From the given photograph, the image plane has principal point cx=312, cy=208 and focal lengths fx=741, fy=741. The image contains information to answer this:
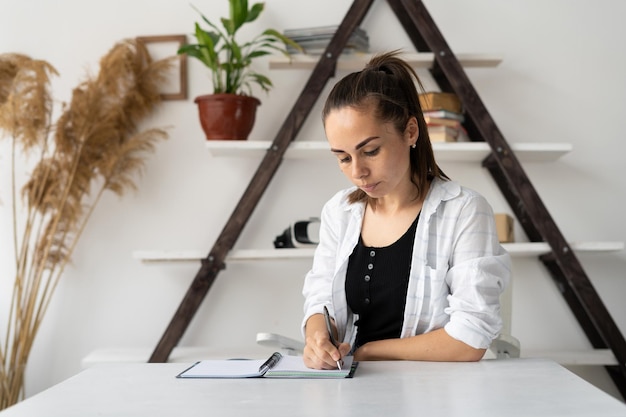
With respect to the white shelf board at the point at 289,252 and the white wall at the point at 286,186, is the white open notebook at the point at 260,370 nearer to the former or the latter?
the white shelf board at the point at 289,252

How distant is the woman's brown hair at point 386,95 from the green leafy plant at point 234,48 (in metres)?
1.28

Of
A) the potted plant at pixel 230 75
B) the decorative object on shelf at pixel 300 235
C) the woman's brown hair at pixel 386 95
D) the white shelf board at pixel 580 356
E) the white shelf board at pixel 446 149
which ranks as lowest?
the white shelf board at pixel 580 356

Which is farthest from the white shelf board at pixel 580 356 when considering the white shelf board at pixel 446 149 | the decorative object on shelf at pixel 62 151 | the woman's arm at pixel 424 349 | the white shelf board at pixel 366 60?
the decorative object on shelf at pixel 62 151

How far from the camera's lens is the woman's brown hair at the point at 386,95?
1676 mm

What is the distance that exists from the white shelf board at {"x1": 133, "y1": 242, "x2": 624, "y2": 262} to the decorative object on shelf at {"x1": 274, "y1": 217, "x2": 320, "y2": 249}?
54mm

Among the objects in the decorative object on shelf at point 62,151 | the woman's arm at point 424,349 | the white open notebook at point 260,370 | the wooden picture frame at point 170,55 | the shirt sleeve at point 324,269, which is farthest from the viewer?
the wooden picture frame at point 170,55

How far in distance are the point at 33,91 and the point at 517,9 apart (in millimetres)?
2113

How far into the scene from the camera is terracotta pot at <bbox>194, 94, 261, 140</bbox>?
297cm

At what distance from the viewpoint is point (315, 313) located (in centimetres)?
183

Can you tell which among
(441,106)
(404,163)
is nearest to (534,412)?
(404,163)

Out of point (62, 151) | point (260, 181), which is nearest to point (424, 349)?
point (260, 181)

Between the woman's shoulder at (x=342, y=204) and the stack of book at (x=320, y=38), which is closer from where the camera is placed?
the woman's shoulder at (x=342, y=204)

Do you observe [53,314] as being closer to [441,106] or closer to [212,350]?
[212,350]

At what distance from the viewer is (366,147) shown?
1.64 metres
